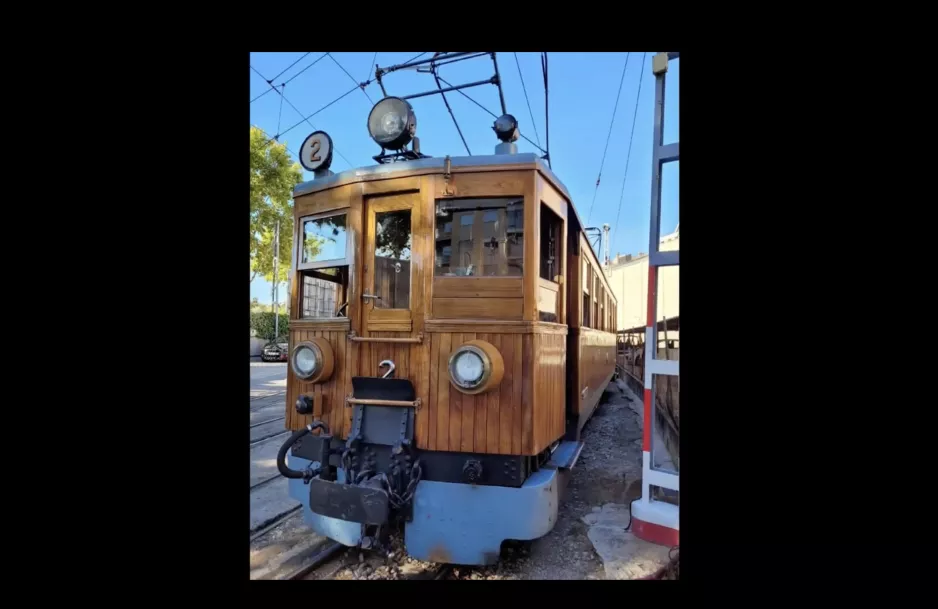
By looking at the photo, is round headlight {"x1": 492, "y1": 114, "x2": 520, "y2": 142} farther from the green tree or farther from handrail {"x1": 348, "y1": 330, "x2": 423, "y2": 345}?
the green tree

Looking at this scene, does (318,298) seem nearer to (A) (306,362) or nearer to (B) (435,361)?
(A) (306,362)

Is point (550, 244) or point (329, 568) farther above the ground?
point (550, 244)

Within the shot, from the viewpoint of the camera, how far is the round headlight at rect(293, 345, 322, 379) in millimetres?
3178

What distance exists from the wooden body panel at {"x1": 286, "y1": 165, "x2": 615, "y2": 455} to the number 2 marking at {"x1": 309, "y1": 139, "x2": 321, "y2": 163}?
42cm

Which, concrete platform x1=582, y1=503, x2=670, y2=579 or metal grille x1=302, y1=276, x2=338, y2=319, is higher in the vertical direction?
metal grille x1=302, y1=276, x2=338, y2=319

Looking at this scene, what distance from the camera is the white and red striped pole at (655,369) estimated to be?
3.04 metres

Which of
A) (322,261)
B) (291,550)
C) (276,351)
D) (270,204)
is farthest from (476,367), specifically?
(276,351)

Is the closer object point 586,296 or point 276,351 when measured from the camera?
point 586,296

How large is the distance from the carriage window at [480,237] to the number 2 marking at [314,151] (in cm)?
129

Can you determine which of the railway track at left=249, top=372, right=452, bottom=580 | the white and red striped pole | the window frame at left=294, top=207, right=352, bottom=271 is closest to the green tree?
the window frame at left=294, top=207, right=352, bottom=271

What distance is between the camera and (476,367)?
9.02 feet

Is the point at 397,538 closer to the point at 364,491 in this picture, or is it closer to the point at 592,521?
the point at 364,491

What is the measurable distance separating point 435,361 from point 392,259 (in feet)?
2.78
